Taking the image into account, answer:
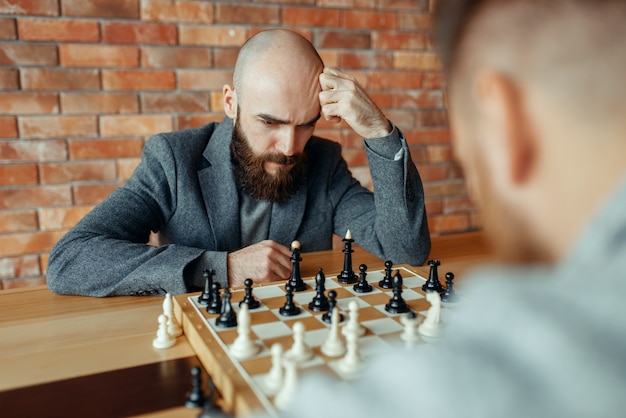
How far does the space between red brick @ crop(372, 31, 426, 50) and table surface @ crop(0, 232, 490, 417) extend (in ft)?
7.35

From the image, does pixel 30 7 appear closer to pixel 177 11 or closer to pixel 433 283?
pixel 177 11

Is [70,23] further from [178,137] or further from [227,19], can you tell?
[178,137]

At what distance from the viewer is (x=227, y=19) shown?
2785mm

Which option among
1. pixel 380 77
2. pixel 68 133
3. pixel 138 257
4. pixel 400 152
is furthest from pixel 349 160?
pixel 138 257

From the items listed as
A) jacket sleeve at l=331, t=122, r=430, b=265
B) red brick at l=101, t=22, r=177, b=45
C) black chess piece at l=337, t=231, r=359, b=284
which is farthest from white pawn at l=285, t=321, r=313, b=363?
red brick at l=101, t=22, r=177, b=45

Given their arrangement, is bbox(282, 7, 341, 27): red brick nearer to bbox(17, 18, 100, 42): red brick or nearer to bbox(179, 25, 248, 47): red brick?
bbox(179, 25, 248, 47): red brick

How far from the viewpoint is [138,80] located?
8.79 ft

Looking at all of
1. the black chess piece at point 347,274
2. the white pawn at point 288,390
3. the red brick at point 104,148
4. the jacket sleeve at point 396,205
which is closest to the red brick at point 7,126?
the red brick at point 104,148

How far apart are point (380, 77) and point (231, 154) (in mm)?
1472

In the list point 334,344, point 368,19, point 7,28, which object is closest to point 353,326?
point 334,344

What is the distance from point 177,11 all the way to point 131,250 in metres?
1.57

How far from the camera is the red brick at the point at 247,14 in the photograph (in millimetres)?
2768

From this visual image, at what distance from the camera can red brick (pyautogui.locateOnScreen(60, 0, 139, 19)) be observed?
8.18ft

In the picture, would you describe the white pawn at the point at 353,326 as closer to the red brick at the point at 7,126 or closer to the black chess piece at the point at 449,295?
the black chess piece at the point at 449,295
